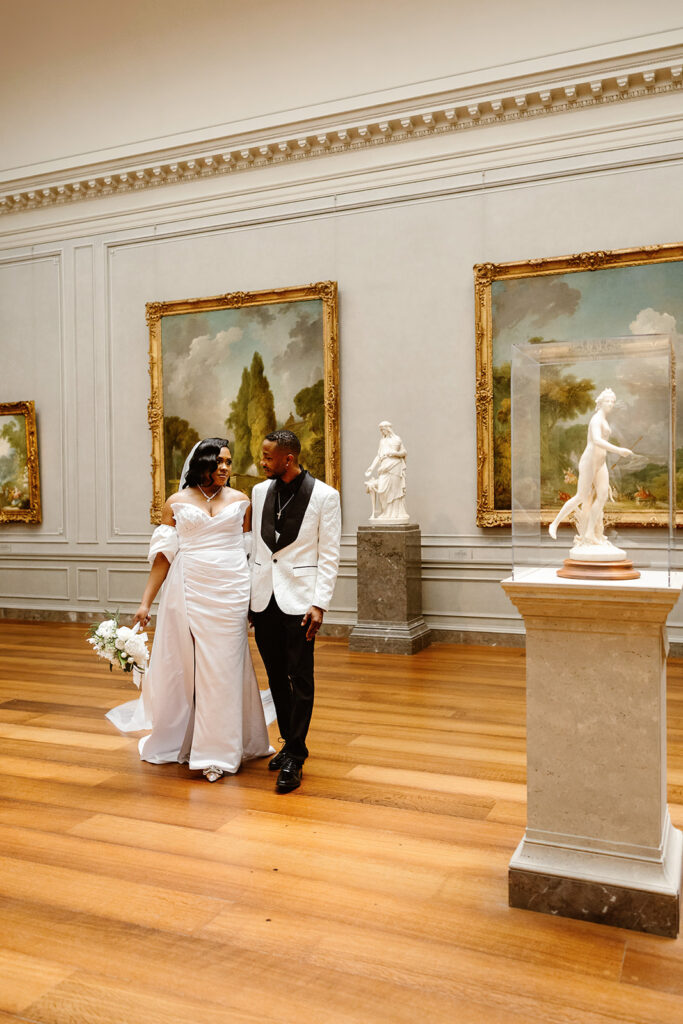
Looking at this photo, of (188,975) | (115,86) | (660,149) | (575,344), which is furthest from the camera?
(115,86)

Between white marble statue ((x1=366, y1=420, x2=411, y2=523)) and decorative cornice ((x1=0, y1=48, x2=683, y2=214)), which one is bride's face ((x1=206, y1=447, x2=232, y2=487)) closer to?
white marble statue ((x1=366, y1=420, x2=411, y2=523))

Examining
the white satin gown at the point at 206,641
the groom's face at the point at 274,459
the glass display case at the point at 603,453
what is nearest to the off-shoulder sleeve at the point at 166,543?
the white satin gown at the point at 206,641

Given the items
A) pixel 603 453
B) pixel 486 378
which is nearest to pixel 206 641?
pixel 603 453

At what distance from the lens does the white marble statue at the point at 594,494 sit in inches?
135

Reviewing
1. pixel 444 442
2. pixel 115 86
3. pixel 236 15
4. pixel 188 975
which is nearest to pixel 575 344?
pixel 188 975

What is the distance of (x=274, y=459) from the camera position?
492 centimetres

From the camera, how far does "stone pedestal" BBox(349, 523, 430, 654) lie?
930 cm

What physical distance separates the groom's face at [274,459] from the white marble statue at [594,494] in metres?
1.90

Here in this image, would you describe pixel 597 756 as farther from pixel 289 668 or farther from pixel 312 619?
pixel 289 668

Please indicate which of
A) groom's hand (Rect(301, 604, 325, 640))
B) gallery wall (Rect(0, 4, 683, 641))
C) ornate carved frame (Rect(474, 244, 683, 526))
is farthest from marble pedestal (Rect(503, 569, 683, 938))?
ornate carved frame (Rect(474, 244, 683, 526))

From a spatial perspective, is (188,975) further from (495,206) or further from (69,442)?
(69,442)

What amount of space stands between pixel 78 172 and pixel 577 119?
666cm

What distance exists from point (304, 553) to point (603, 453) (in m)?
2.09

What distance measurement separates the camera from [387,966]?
304cm
